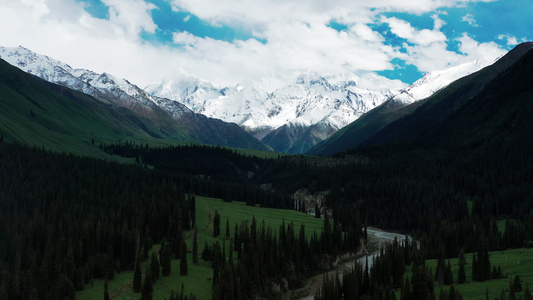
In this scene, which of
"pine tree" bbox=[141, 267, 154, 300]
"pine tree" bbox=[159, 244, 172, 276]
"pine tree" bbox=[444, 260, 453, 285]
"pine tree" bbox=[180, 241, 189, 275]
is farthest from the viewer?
"pine tree" bbox=[180, 241, 189, 275]

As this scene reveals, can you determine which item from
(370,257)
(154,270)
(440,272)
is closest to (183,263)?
(154,270)

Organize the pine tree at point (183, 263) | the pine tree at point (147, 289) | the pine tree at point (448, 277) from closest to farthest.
→ the pine tree at point (448, 277), the pine tree at point (147, 289), the pine tree at point (183, 263)

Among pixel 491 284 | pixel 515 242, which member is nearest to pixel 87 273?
pixel 491 284

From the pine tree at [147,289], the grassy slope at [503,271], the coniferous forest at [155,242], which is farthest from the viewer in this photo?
the coniferous forest at [155,242]

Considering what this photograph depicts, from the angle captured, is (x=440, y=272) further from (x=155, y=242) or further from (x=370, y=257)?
(x=155, y=242)

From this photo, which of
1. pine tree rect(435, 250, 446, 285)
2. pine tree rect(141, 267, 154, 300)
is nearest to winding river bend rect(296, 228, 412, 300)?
pine tree rect(435, 250, 446, 285)

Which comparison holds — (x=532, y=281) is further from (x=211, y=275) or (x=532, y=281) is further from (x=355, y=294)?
(x=211, y=275)

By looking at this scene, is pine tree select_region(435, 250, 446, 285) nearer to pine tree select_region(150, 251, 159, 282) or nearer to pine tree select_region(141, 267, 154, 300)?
pine tree select_region(141, 267, 154, 300)

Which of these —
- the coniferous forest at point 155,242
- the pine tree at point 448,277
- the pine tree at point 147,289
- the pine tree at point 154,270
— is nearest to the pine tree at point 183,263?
the coniferous forest at point 155,242

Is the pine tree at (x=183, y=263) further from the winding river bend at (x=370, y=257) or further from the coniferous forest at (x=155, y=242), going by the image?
the winding river bend at (x=370, y=257)
